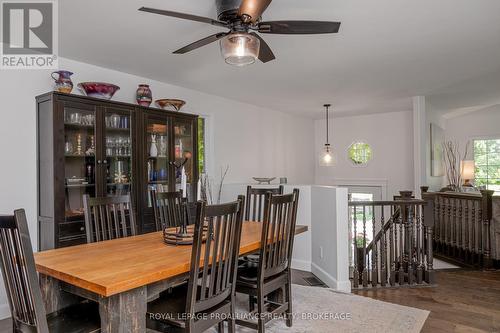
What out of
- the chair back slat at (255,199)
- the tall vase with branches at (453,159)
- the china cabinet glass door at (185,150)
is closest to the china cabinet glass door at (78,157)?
the china cabinet glass door at (185,150)

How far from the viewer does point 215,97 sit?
538 centimetres

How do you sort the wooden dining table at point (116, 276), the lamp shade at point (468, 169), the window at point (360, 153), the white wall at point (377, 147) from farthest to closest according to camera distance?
the window at point (360, 153), the white wall at point (377, 147), the lamp shade at point (468, 169), the wooden dining table at point (116, 276)

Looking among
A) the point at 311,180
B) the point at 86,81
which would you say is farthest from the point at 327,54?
the point at 311,180

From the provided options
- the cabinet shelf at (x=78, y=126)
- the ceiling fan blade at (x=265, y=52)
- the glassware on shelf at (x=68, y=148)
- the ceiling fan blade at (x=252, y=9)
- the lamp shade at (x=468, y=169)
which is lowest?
the lamp shade at (x=468, y=169)

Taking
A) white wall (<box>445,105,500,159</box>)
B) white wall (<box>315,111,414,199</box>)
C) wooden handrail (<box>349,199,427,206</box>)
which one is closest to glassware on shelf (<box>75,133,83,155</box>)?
wooden handrail (<box>349,199,427,206</box>)

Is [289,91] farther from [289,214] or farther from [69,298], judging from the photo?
[69,298]

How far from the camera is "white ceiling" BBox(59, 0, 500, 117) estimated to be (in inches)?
99.4

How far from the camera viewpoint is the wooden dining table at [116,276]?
5.06 ft

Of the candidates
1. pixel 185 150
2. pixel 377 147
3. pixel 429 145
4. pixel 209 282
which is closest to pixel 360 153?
pixel 377 147

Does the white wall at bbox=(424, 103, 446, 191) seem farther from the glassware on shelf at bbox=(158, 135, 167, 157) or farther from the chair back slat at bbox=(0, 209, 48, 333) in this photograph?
the chair back slat at bbox=(0, 209, 48, 333)

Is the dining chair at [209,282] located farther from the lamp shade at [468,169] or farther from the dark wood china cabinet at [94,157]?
the lamp shade at [468,169]

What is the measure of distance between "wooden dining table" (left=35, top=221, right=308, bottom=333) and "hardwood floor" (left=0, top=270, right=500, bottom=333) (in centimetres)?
137
